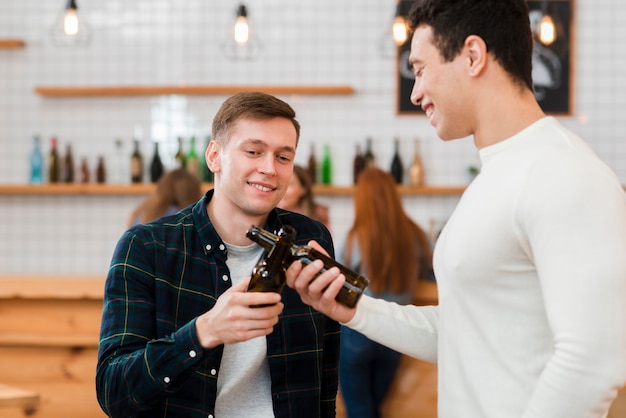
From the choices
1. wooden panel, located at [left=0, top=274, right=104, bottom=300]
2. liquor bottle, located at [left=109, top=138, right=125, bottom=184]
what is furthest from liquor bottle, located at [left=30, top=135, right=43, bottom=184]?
wooden panel, located at [left=0, top=274, right=104, bottom=300]

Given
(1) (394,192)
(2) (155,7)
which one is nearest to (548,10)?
(1) (394,192)

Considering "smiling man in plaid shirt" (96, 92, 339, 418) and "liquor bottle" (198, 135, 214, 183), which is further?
"liquor bottle" (198, 135, 214, 183)

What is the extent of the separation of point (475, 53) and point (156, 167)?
409cm

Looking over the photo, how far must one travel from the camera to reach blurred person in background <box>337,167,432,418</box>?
3496mm

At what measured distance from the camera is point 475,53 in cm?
139

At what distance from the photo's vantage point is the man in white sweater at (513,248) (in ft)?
3.90

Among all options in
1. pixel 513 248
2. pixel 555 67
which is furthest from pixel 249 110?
pixel 555 67

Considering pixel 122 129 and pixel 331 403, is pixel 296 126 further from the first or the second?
pixel 122 129

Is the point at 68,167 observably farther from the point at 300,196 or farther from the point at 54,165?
the point at 300,196

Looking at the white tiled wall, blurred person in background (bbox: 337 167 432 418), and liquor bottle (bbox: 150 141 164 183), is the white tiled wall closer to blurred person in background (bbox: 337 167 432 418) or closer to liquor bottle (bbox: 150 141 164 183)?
liquor bottle (bbox: 150 141 164 183)

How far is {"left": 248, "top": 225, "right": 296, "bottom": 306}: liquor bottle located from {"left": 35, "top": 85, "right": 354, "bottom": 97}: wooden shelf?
3824mm

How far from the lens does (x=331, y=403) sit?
186 cm

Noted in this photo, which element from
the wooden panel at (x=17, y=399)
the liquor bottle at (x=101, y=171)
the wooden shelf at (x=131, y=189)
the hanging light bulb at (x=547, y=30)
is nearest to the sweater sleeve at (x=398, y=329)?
the wooden panel at (x=17, y=399)

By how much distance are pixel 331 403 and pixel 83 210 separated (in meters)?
3.88
